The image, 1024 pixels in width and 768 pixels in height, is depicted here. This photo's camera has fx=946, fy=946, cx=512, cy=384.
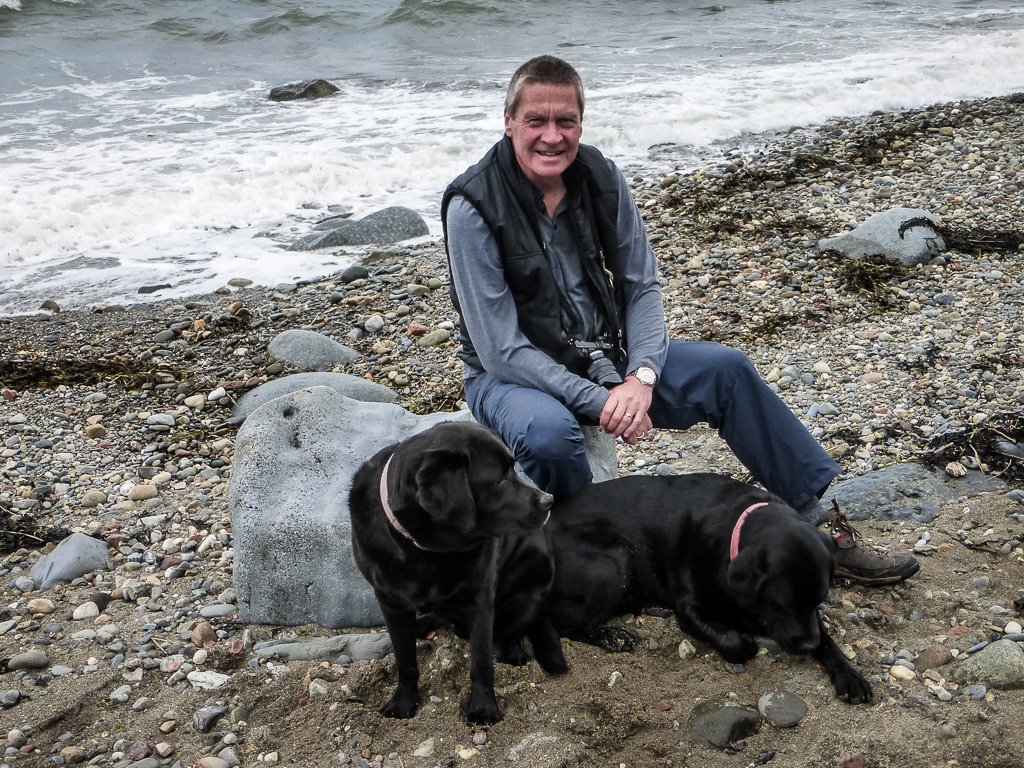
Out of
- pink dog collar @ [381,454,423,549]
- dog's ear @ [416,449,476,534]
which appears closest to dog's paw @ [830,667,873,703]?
dog's ear @ [416,449,476,534]

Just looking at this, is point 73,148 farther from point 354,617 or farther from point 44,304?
point 354,617

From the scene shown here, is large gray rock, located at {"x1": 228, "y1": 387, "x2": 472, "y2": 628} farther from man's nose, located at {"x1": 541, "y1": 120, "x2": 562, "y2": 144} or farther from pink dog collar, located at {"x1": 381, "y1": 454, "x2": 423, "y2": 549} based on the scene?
man's nose, located at {"x1": 541, "y1": 120, "x2": 562, "y2": 144}

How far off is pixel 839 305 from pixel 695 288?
45.7 inches

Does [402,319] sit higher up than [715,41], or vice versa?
[715,41]

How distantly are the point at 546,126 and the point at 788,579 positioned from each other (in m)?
2.09

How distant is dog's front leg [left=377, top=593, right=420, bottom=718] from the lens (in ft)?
11.5

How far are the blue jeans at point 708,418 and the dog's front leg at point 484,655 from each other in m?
0.70

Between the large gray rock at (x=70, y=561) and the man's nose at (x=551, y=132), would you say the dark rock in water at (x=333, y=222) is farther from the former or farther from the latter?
the man's nose at (x=551, y=132)

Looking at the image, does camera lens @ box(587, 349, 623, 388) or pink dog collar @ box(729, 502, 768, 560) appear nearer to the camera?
pink dog collar @ box(729, 502, 768, 560)

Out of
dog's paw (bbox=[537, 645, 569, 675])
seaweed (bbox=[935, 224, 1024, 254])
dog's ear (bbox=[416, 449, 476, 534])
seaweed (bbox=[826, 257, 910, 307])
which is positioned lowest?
dog's paw (bbox=[537, 645, 569, 675])

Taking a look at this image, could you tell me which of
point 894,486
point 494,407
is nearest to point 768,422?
point 894,486

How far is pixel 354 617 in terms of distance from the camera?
416cm

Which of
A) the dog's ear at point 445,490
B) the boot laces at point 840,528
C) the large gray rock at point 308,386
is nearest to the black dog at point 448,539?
the dog's ear at point 445,490

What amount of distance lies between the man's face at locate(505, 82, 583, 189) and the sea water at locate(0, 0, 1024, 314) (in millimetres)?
5665
